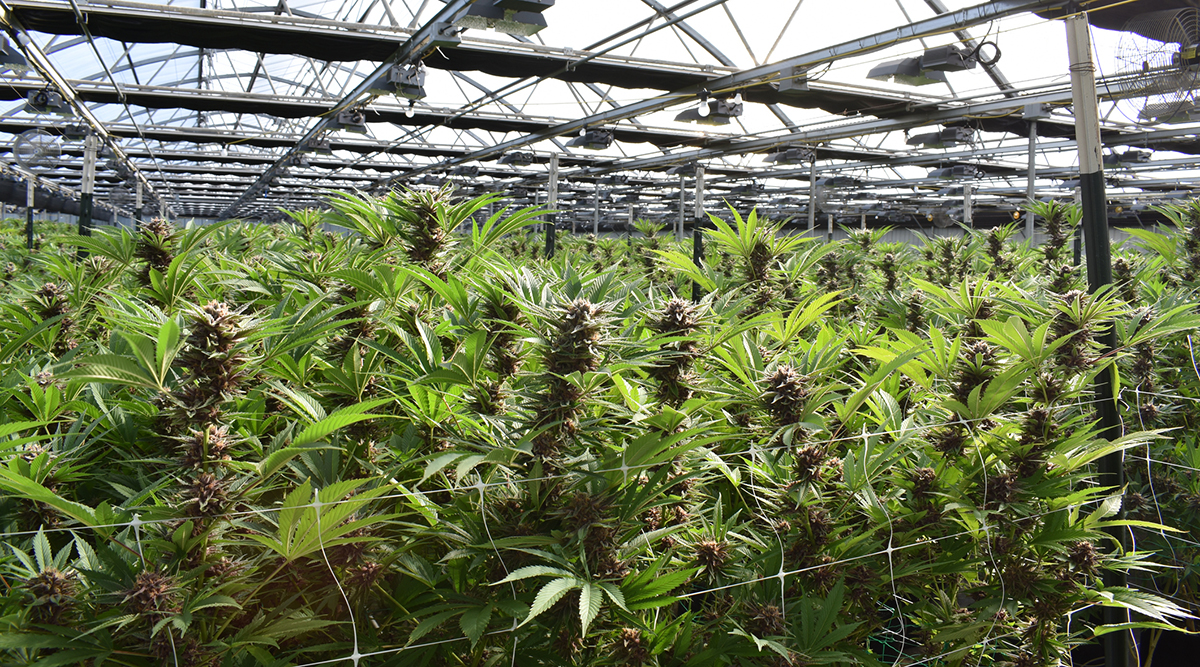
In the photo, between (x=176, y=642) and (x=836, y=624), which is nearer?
(x=176, y=642)

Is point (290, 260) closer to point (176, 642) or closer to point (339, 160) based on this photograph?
point (176, 642)

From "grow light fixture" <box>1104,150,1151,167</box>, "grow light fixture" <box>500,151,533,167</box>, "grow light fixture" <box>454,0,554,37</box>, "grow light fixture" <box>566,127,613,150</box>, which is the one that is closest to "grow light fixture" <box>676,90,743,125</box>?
"grow light fixture" <box>566,127,613,150</box>

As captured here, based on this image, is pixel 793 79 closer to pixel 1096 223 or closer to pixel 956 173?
pixel 1096 223

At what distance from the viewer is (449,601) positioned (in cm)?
106

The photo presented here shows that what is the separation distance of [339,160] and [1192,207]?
14.5 m

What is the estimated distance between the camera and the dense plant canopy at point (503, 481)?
0.87 m

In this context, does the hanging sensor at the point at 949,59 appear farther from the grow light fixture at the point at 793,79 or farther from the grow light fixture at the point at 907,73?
the grow light fixture at the point at 793,79

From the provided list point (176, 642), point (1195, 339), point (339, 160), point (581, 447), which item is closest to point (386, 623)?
point (176, 642)

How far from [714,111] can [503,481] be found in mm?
5620

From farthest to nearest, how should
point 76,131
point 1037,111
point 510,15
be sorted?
point 76,131 → point 1037,111 → point 510,15

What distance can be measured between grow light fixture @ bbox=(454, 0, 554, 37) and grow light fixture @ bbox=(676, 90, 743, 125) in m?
2.56

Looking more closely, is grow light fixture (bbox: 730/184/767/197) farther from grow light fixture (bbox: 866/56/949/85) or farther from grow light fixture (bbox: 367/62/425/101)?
grow light fixture (bbox: 367/62/425/101)

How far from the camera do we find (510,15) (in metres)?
3.81

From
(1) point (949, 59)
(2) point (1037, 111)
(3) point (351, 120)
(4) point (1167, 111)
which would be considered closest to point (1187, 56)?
(4) point (1167, 111)
